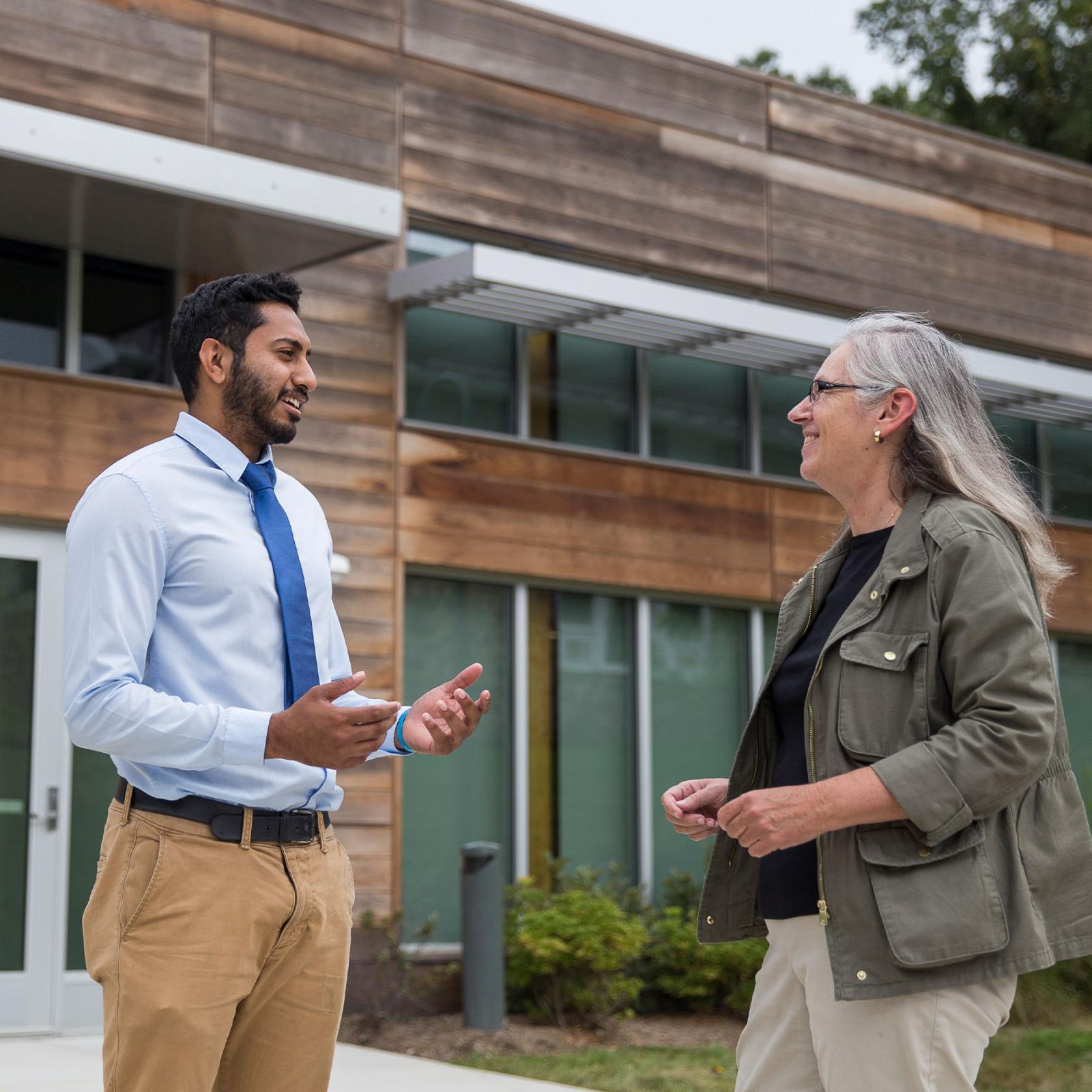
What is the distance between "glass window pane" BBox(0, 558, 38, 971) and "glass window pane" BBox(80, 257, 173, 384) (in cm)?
122

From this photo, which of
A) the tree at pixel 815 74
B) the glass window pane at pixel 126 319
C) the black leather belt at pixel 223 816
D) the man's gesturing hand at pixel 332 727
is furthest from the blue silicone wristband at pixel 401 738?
the tree at pixel 815 74

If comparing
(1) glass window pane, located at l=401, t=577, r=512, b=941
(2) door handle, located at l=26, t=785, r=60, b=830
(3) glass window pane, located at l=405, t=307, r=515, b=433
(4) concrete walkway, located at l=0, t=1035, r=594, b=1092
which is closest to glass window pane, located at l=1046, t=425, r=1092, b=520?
(3) glass window pane, located at l=405, t=307, r=515, b=433

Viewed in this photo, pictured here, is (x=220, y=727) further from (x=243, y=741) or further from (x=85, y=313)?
(x=85, y=313)

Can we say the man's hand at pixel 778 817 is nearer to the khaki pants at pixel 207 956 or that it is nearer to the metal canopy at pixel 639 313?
the khaki pants at pixel 207 956

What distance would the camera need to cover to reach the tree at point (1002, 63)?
73.9 ft

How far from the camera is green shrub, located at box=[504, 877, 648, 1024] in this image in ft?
27.3

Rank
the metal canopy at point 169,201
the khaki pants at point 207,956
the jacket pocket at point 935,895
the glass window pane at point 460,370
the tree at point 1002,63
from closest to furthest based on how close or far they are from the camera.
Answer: the jacket pocket at point 935,895, the khaki pants at point 207,956, the metal canopy at point 169,201, the glass window pane at point 460,370, the tree at point 1002,63

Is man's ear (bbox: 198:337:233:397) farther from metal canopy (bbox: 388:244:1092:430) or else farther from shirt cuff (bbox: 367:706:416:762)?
metal canopy (bbox: 388:244:1092:430)

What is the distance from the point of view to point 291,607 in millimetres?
2664

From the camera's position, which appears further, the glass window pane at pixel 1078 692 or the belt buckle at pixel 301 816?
the glass window pane at pixel 1078 692

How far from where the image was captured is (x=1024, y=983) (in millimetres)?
8555

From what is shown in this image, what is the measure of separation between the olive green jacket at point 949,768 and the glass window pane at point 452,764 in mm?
6597

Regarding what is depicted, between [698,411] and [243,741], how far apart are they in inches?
331

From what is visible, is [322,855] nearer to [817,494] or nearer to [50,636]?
[50,636]
